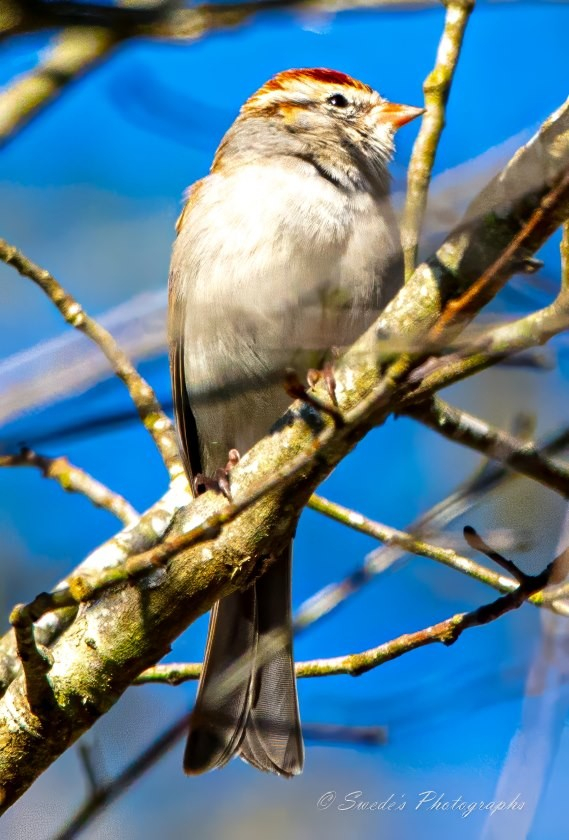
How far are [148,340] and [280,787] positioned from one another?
2554 millimetres

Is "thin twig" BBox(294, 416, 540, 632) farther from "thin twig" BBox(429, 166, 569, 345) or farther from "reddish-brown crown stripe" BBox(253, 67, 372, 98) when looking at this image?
"reddish-brown crown stripe" BBox(253, 67, 372, 98)

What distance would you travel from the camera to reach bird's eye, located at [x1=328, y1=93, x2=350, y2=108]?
4.22m

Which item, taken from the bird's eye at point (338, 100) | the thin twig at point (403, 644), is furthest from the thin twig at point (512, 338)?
the bird's eye at point (338, 100)

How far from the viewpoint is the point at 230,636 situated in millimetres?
3318

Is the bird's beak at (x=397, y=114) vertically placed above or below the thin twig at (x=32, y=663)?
above

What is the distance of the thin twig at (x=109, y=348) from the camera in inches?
109

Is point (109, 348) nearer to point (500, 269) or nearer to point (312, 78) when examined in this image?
point (500, 269)

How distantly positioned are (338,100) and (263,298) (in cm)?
139

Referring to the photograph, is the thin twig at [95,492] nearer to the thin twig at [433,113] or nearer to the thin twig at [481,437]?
the thin twig at [481,437]

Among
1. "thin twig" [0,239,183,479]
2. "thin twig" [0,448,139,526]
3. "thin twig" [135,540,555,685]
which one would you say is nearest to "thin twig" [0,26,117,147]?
"thin twig" [0,239,183,479]

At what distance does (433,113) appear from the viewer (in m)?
2.86

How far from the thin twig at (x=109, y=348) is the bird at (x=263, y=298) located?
0.08 metres

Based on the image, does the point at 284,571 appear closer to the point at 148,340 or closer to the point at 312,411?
the point at 312,411

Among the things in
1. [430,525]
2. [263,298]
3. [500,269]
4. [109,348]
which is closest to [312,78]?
[263,298]
